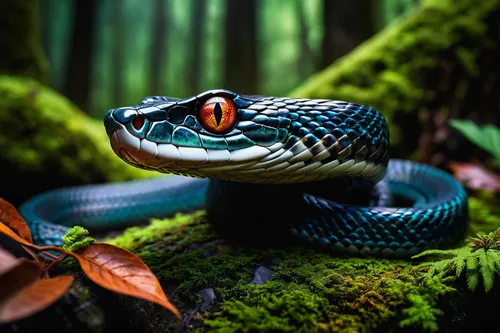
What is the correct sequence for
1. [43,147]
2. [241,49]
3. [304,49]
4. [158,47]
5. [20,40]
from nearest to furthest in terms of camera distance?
1. [43,147]
2. [20,40]
3. [241,49]
4. [304,49]
5. [158,47]

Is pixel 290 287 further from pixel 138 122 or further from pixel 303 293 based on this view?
pixel 138 122

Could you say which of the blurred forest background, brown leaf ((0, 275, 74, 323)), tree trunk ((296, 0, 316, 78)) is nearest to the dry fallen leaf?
brown leaf ((0, 275, 74, 323))

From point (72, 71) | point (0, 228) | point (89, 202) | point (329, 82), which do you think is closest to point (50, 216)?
point (89, 202)

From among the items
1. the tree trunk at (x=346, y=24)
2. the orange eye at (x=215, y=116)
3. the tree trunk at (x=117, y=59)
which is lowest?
the tree trunk at (x=117, y=59)

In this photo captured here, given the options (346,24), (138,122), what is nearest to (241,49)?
(346,24)

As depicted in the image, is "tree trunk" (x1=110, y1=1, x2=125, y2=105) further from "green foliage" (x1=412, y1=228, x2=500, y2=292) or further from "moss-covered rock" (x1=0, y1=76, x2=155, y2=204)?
"green foliage" (x1=412, y1=228, x2=500, y2=292)

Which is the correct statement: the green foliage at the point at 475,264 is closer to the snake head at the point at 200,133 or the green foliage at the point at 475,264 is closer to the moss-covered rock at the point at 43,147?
the snake head at the point at 200,133

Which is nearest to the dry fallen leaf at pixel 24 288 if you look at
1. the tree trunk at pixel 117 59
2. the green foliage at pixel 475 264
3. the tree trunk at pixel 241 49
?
the green foliage at pixel 475 264
